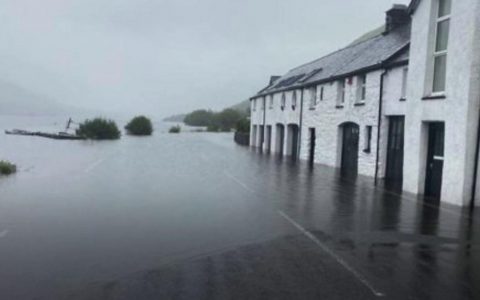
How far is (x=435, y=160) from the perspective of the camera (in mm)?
16406

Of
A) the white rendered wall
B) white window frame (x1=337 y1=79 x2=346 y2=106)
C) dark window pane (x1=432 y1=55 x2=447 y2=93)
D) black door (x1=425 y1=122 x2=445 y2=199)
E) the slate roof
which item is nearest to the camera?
the white rendered wall

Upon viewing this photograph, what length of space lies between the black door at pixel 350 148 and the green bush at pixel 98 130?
3563 cm

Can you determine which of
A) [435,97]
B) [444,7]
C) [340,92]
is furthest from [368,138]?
[444,7]

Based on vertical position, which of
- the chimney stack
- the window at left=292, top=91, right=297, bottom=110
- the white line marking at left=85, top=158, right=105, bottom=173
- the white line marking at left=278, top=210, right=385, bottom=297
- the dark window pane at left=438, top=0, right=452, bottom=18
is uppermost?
the chimney stack

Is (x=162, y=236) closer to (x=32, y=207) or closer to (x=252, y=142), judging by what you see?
(x=32, y=207)

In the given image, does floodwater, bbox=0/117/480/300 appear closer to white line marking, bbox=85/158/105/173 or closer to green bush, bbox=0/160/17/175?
green bush, bbox=0/160/17/175

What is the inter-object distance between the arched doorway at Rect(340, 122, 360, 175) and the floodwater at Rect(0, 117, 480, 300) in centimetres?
901

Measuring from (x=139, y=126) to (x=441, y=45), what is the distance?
6053 centimetres

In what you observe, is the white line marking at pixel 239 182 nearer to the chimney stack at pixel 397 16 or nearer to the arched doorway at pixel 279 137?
the chimney stack at pixel 397 16

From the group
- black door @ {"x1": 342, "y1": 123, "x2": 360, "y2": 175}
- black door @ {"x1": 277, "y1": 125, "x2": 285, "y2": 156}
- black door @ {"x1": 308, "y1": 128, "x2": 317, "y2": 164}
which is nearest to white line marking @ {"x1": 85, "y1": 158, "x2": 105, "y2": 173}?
black door @ {"x1": 342, "y1": 123, "x2": 360, "y2": 175}

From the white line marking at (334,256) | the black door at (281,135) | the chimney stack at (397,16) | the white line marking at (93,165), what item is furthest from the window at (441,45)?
the black door at (281,135)

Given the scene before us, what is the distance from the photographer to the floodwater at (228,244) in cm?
670

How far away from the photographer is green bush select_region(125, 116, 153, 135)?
72.8 m

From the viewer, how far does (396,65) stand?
840 inches
